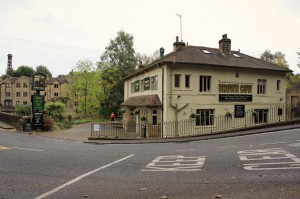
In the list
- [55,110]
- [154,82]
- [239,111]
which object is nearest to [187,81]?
[154,82]

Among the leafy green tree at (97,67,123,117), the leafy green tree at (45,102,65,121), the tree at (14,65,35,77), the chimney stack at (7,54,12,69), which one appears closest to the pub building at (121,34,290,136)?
the leafy green tree at (45,102,65,121)

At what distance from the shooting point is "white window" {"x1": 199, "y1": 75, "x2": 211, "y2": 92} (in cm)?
2603

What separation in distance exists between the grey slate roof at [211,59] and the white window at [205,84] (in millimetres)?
1371

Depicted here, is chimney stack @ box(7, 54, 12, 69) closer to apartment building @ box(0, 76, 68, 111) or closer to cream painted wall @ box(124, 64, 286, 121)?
apartment building @ box(0, 76, 68, 111)

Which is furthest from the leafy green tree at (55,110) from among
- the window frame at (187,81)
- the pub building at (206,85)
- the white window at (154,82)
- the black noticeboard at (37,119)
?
the window frame at (187,81)

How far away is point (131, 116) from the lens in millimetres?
32250

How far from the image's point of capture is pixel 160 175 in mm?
8641

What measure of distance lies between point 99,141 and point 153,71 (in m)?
9.34

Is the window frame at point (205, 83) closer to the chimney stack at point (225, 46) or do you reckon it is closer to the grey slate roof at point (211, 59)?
the grey slate roof at point (211, 59)

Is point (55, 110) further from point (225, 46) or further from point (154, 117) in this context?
point (225, 46)

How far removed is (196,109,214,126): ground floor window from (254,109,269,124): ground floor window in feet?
15.6

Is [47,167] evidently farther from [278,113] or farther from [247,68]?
[278,113]

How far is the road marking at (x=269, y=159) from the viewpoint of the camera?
29.6 ft

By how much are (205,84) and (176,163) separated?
54.0ft
